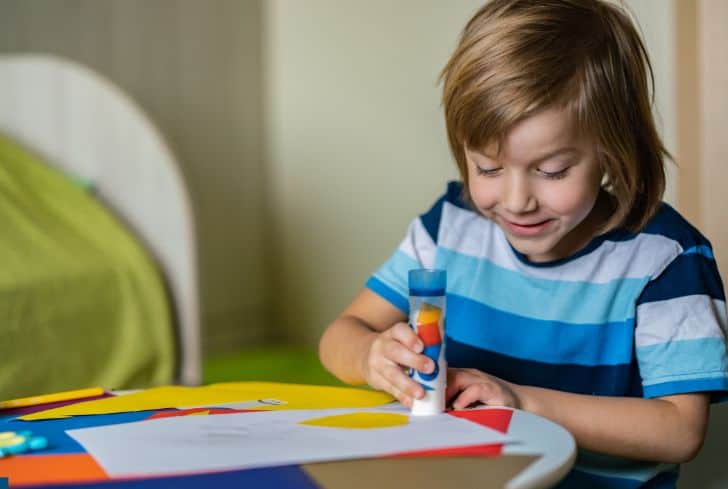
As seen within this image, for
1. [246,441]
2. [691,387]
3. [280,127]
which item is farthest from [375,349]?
[280,127]

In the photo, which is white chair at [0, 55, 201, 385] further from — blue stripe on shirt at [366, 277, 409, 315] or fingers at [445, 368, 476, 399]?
fingers at [445, 368, 476, 399]

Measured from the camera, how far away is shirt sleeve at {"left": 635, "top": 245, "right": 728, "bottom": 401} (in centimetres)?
86

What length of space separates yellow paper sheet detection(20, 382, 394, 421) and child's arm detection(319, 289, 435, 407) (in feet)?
0.10

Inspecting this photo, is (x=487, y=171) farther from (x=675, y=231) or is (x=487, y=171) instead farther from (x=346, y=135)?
(x=346, y=135)

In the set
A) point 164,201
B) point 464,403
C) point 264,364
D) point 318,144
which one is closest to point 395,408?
point 464,403

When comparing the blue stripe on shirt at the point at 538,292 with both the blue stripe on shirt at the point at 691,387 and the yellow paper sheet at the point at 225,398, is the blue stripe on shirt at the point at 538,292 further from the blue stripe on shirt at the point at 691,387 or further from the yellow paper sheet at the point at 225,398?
the yellow paper sheet at the point at 225,398

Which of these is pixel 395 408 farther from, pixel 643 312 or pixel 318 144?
pixel 318 144

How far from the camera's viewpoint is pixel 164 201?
176cm

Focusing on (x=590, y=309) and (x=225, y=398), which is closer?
(x=225, y=398)

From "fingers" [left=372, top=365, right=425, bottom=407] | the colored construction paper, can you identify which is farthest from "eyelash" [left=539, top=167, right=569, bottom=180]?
the colored construction paper

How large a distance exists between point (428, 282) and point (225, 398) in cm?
24

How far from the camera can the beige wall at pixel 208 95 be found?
228 centimetres

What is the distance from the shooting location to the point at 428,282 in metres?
0.75

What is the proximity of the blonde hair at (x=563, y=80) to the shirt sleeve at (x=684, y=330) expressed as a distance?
0.07m
